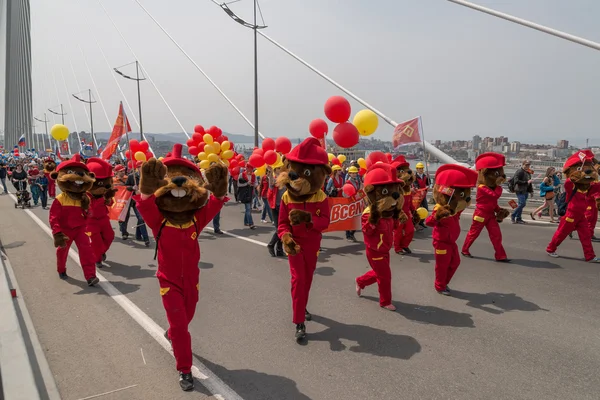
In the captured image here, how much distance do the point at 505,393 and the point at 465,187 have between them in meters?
2.76

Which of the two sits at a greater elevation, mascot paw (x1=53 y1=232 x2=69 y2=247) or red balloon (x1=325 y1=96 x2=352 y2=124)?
red balloon (x1=325 y1=96 x2=352 y2=124)

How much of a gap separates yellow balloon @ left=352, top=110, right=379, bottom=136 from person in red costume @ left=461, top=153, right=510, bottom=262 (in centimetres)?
193

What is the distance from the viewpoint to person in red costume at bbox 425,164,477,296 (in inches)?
202

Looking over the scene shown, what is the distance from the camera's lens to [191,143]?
44.6ft

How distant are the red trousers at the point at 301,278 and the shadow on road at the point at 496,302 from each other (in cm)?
233

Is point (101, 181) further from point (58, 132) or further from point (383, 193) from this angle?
point (58, 132)

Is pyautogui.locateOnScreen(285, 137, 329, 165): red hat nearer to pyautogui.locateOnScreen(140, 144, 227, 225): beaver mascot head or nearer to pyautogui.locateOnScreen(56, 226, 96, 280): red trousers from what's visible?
pyautogui.locateOnScreen(140, 144, 227, 225): beaver mascot head

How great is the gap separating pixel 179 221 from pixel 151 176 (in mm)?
470

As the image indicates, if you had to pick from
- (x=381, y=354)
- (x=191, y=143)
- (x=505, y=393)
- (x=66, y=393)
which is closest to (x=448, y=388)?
(x=505, y=393)

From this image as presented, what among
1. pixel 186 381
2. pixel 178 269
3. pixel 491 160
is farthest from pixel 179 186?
pixel 491 160

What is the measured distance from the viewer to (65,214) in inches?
231

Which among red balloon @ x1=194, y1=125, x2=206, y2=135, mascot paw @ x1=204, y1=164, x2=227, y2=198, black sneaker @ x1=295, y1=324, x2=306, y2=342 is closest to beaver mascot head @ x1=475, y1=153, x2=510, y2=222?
black sneaker @ x1=295, y1=324, x2=306, y2=342

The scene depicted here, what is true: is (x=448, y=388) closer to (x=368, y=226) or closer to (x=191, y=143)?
(x=368, y=226)

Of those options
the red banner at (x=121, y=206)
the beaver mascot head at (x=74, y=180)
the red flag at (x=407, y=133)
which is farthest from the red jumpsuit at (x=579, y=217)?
the red banner at (x=121, y=206)
